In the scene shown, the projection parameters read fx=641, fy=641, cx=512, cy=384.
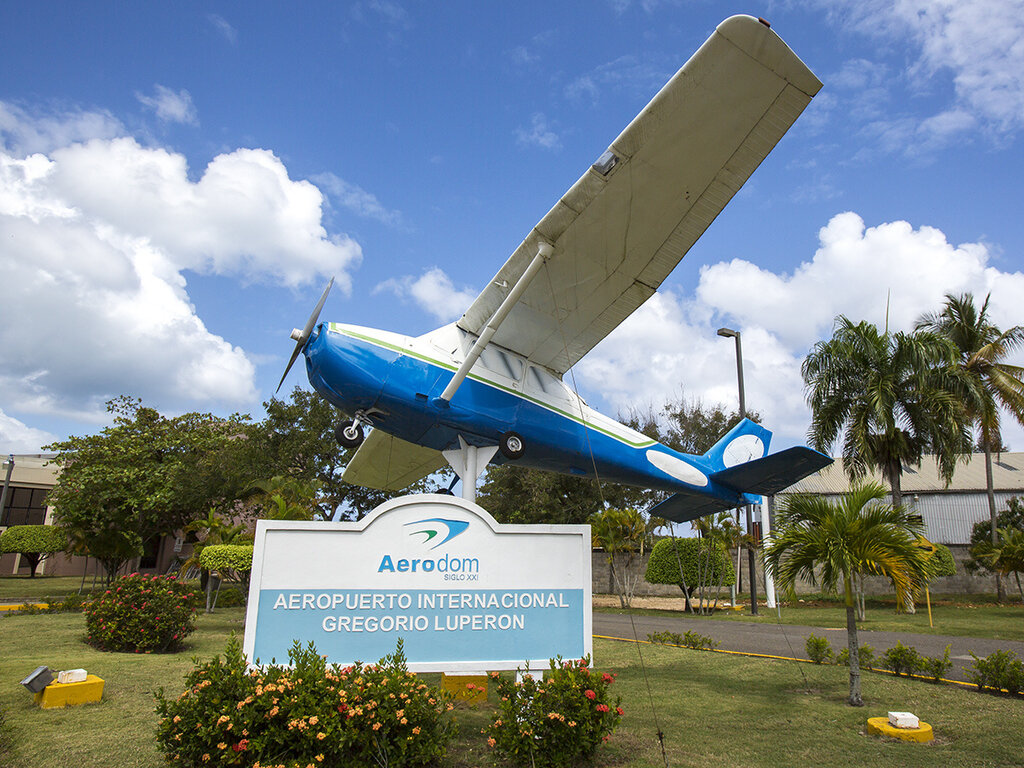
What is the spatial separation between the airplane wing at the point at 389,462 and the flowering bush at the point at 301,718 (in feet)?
19.8

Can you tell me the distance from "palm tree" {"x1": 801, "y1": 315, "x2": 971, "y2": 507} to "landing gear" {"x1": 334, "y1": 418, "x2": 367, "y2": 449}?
21.5 metres

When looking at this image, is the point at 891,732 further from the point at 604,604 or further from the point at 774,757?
the point at 604,604

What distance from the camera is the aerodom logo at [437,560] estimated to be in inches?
242

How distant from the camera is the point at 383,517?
6227 millimetres

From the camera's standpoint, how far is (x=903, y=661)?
997 cm

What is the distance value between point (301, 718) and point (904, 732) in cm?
612

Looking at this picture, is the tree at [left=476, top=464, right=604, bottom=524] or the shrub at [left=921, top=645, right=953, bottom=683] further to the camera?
the tree at [left=476, top=464, right=604, bottom=524]

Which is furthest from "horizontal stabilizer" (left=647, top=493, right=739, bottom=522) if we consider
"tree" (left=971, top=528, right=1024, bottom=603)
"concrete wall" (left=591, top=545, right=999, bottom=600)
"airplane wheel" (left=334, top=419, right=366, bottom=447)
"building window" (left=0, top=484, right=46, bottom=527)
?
"building window" (left=0, top=484, right=46, bottom=527)

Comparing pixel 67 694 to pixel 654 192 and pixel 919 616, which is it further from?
pixel 919 616

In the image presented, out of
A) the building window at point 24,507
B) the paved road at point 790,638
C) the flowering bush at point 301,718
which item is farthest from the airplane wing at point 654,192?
the building window at point 24,507

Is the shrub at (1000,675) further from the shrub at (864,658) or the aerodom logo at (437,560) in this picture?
the aerodom logo at (437,560)

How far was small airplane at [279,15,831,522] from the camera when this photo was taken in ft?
23.5

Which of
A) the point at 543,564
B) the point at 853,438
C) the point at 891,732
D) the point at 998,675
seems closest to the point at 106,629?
the point at 543,564

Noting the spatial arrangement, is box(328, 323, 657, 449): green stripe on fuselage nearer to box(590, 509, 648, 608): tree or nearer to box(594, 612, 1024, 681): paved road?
box(594, 612, 1024, 681): paved road
